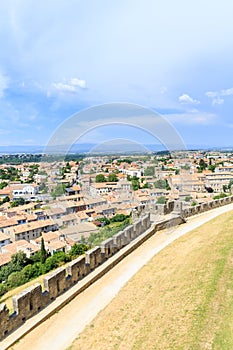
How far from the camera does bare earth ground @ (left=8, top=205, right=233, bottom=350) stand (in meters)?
4.25

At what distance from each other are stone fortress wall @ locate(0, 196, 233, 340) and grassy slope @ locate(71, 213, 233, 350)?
1.06 metres

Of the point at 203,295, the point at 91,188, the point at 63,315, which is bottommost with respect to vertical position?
the point at 63,315

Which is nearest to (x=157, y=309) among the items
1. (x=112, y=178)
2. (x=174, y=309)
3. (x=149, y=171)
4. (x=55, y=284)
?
(x=174, y=309)

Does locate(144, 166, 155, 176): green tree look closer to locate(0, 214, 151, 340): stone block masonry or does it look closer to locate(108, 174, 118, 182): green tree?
locate(108, 174, 118, 182): green tree

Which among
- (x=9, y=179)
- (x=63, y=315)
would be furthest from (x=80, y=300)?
(x=9, y=179)

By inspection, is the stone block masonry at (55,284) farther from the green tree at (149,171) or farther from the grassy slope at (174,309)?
the green tree at (149,171)

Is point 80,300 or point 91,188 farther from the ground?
point 91,188

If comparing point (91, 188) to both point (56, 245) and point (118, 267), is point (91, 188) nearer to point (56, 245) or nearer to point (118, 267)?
point (118, 267)

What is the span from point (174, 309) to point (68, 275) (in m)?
2.40

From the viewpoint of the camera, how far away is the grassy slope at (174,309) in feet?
13.7

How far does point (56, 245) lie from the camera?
2512 centimetres

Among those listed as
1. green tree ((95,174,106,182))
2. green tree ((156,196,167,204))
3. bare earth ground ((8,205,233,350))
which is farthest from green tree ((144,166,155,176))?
bare earth ground ((8,205,233,350))

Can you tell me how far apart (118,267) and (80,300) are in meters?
1.59

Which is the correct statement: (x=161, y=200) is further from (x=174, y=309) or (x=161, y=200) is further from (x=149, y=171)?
(x=174, y=309)
